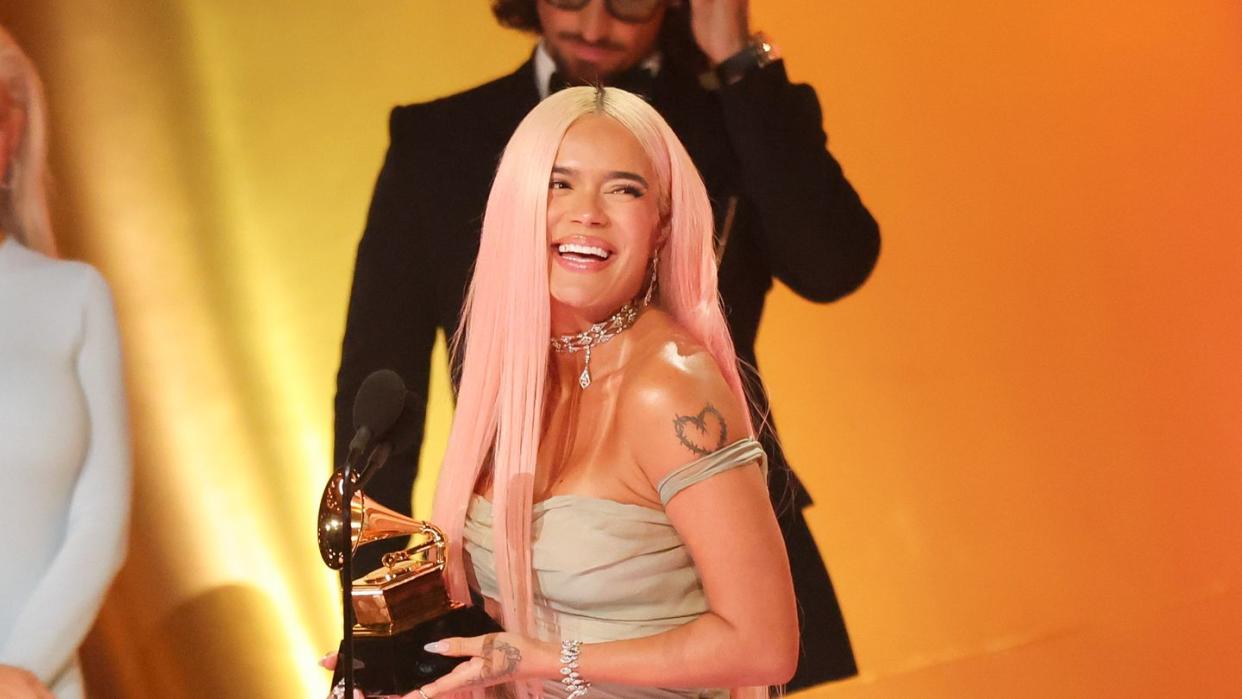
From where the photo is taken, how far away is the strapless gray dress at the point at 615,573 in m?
1.73

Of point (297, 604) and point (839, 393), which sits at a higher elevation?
point (839, 393)

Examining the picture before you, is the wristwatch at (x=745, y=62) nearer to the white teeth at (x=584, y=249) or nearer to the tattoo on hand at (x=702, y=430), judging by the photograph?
the white teeth at (x=584, y=249)

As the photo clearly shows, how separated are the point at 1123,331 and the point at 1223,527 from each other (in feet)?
1.37

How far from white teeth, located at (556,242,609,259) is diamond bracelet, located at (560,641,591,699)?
57cm

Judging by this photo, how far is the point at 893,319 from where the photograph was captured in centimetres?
215

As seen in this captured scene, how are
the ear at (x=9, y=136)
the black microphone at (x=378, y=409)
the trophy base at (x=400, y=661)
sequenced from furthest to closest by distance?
the ear at (x=9, y=136) → the trophy base at (x=400, y=661) → the black microphone at (x=378, y=409)

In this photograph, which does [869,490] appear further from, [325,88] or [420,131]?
[325,88]

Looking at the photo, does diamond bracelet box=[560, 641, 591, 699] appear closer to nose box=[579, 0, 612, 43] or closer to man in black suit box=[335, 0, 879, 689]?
man in black suit box=[335, 0, 879, 689]

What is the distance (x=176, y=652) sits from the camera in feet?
6.47

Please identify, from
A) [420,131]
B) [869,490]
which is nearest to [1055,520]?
[869,490]

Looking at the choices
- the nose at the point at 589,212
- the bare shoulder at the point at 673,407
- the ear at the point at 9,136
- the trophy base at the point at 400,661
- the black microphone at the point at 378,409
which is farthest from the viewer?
the ear at the point at 9,136

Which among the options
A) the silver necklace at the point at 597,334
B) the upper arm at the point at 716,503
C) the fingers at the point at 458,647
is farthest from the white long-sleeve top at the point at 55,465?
the upper arm at the point at 716,503

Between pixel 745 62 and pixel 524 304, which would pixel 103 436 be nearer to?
pixel 524 304

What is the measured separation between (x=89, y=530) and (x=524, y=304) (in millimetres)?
781
